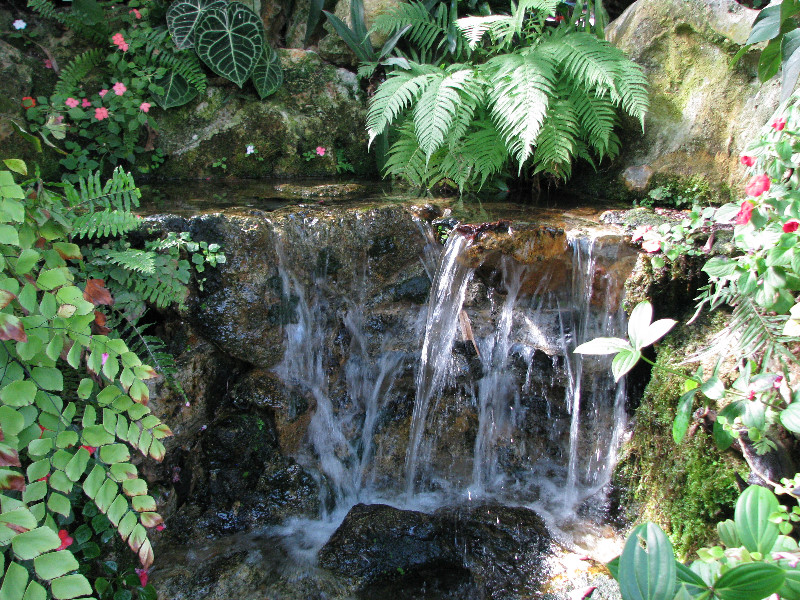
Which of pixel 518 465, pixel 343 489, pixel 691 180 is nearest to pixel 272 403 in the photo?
pixel 343 489

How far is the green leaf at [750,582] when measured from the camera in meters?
0.88

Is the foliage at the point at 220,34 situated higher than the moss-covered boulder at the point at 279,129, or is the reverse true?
the foliage at the point at 220,34

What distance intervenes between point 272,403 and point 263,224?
3.06ft

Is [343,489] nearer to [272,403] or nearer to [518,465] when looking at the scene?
[272,403]

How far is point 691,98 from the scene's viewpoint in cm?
357

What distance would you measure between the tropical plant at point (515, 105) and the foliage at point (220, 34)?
1297 millimetres

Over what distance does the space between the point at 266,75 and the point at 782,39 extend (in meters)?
3.57

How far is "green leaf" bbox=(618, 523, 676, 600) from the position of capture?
866mm

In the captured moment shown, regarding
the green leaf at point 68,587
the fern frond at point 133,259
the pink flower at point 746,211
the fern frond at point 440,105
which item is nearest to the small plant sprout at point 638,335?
the pink flower at point 746,211

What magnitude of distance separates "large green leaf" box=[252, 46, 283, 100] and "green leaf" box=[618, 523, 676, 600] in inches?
174

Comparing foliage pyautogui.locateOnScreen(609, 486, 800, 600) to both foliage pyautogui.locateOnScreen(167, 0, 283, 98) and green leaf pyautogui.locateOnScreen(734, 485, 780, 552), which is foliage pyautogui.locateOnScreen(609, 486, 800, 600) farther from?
foliage pyautogui.locateOnScreen(167, 0, 283, 98)

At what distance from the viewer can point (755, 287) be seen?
1780 millimetres

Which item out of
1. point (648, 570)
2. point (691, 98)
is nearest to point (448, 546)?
point (648, 570)

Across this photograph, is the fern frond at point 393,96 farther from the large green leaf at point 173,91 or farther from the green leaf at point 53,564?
the green leaf at point 53,564
